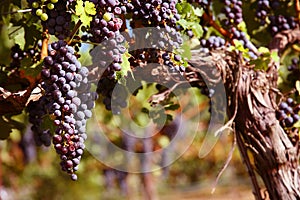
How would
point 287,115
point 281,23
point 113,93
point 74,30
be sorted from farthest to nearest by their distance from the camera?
point 281,23 < point 287,115 < point 113,93 < point 74,30

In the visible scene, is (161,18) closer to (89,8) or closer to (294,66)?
(89,8)

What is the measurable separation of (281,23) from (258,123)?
0.52 m

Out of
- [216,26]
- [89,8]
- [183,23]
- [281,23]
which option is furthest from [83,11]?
[281,23]

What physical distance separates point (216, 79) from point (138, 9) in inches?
20.0

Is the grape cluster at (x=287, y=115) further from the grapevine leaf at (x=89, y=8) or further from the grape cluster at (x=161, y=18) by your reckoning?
the grapevine leaf at (x=89, y=8)

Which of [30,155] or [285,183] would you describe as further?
[30,155]

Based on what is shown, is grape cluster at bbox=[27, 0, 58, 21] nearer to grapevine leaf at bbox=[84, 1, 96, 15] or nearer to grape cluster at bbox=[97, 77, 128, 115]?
grapevine leaf at bbox=[84, 1, 96, 15]

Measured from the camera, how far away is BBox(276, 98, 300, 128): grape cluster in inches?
78.6

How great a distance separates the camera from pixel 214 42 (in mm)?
2055

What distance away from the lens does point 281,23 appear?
2295 mm

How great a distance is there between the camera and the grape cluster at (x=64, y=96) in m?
1.48

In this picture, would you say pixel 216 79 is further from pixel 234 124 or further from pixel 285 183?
pixel 285 183

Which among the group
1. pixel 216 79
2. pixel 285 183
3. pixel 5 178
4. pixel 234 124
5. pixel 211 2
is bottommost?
pixel 5 178

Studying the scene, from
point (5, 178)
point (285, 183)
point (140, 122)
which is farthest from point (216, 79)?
point (5, 178)
